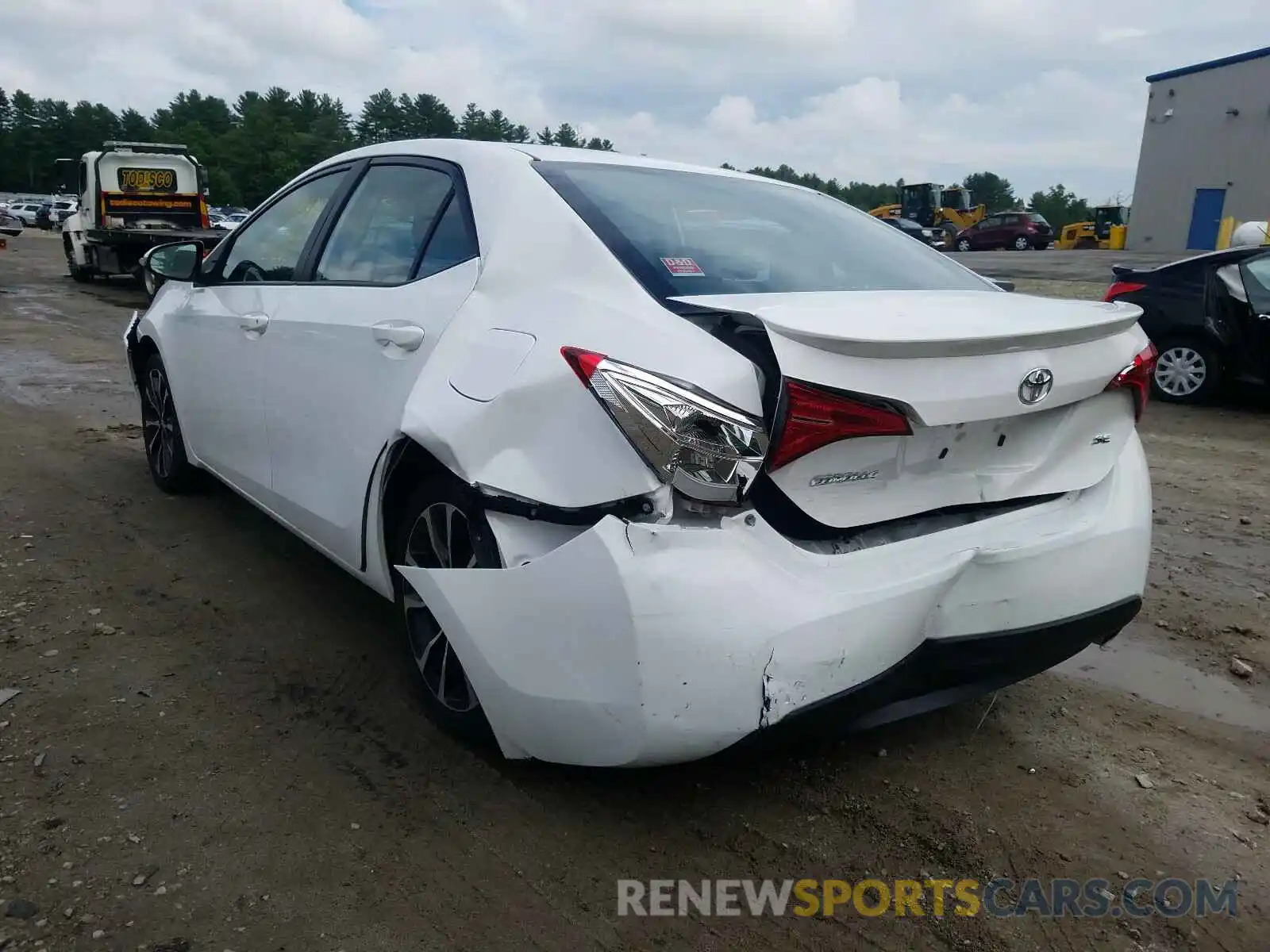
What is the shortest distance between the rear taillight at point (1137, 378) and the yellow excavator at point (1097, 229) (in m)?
44.1

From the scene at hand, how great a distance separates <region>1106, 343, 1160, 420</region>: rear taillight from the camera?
2.54 meters

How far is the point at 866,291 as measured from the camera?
8.71ft

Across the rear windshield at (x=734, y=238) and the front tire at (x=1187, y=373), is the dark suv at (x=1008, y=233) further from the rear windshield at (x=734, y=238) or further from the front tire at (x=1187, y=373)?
the rear windshield at (x=734, y=238)

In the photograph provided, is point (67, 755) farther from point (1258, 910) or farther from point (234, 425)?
point (1258, 910)

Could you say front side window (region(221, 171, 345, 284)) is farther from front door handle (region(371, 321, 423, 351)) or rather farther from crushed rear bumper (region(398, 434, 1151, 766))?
crushed rear bumper (region(398, 434, 1151, 766))

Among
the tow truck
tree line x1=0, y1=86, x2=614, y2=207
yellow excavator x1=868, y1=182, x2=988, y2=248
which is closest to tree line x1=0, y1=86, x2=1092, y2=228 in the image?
tree line x1=0, y1=86, x2=614, y2=207

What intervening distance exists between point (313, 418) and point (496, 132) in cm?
8262

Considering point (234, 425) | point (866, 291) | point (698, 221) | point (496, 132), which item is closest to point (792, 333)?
point (866, 291)

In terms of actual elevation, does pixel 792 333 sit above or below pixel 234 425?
above

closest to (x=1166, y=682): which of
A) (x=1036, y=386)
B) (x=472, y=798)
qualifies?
(x=1036, y=386)

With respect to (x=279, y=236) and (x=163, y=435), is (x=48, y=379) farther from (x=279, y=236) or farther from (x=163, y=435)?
(x=279, y=236)

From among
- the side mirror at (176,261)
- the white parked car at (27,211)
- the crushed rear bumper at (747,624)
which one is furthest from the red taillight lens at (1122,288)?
the white parked car at (27,211)

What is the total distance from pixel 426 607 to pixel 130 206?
19445mm

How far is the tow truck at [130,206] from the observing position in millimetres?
17484
